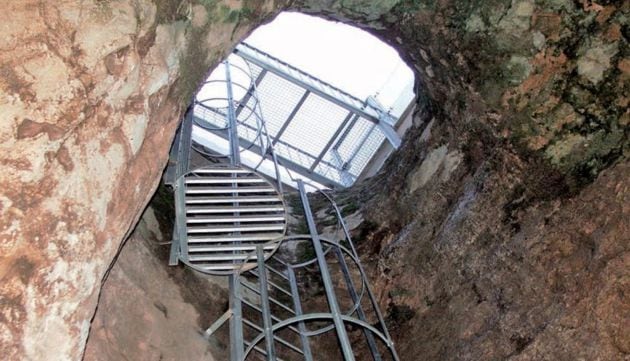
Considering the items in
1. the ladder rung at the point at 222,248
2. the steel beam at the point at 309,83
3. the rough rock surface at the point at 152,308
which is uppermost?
the steel beam at the point at 309,83

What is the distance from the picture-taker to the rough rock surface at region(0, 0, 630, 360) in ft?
9.46

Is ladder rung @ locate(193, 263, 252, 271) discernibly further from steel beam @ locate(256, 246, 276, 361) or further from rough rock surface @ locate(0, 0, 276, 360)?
rough rock surface @ locate(0, 0, 276, 360)

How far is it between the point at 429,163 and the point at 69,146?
357cm

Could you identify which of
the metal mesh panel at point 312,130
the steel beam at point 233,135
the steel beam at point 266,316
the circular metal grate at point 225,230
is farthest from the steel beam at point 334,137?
the steel beam at point 266,316

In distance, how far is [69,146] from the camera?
9.82 feet

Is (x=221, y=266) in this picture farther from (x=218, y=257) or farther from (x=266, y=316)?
(x=266, y=316)

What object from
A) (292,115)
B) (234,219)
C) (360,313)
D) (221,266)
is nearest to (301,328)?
(360,313)

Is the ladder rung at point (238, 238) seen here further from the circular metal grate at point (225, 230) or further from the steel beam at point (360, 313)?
the steel beam at point (360, 313)

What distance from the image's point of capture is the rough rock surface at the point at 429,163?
288 cm

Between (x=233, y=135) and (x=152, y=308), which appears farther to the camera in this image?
(x=233, y=135)

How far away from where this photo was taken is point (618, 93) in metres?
4.61

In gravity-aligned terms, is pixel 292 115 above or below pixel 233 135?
below

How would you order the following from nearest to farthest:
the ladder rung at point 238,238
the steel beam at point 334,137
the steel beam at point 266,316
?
the steel beam at point 266,316 → the ladder rung at point 238,238 → the steel beam at point 334,137

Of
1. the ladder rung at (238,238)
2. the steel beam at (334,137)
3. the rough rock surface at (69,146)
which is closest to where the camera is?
the rough rock surface at (69,146)
